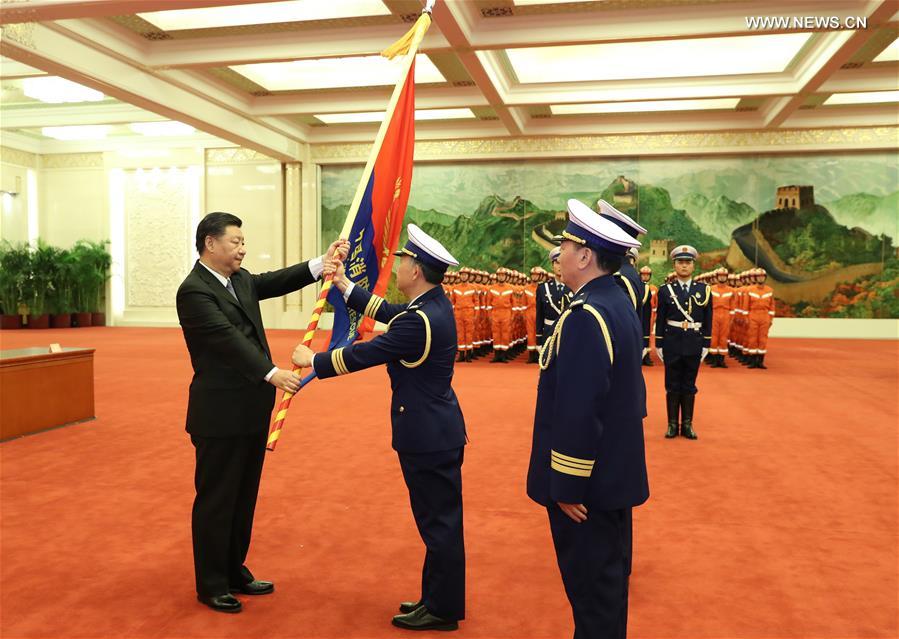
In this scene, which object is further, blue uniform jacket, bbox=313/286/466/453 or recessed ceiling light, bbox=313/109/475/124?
recessed ceiling light, bbox=313/109/475/124

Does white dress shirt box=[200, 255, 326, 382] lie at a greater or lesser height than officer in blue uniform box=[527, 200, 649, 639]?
greater

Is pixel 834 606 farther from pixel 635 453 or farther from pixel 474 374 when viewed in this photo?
pixel 474 374

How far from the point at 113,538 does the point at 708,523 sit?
3088mm

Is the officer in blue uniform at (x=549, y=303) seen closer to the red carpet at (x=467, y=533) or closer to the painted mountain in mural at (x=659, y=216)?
the red carpet at (x=467, y=533)

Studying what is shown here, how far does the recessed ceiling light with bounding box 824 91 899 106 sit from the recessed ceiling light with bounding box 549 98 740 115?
→ 6.18ft

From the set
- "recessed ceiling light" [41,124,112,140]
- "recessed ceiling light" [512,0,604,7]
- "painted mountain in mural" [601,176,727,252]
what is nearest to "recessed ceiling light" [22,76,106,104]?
"recessed ceiling light" [41,124,112,140]

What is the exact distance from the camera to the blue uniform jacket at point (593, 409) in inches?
76.5

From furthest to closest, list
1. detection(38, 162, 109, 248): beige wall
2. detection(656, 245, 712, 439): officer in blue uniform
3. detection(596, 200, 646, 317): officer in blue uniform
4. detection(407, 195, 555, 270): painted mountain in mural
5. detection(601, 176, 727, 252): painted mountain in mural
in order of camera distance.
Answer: detection(38, 162, 109, 248): beige wall < detection(407, 195, 555, 270): painted mountain in mural < detection(601, 176, 727, 252): painted mountain in mural < detection(656, 245, 712, 439): officer in blue uniform < detection(596, 200, 646, 317): officer in blue uniform

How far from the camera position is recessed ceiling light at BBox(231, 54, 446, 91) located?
12.3m

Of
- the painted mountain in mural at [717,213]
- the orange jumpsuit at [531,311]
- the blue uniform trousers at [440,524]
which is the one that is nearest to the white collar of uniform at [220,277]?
the blue uniform trousers at [440,524]

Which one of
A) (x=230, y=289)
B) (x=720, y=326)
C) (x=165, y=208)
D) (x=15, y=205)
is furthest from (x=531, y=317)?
(x=15, y=205)

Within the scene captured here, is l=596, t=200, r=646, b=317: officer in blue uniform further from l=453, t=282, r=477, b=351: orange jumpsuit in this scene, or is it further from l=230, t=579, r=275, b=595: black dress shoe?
l=453, t=282, r=477, b=351: orange jumpsuit

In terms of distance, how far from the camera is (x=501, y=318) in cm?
1091

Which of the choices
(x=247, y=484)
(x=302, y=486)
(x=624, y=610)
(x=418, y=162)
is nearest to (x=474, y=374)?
(x=302, y=486)
